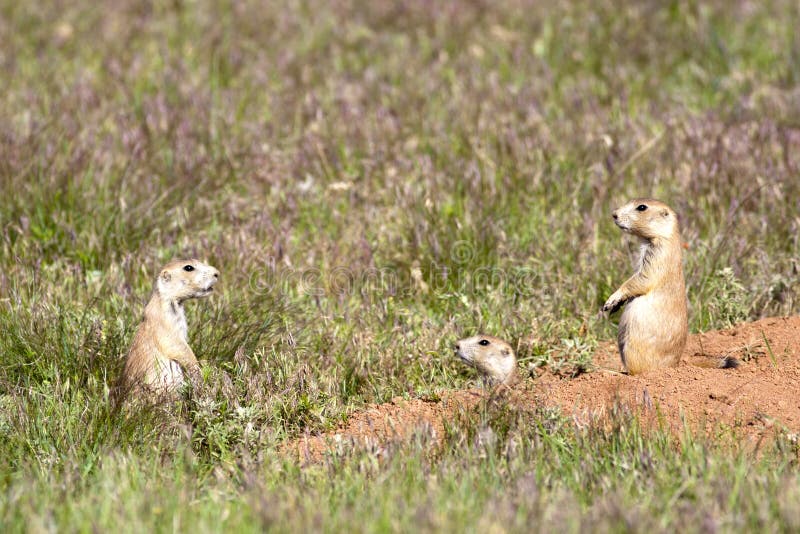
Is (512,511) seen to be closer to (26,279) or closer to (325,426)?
(325,426)

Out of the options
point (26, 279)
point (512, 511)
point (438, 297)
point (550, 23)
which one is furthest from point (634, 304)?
point (550, 23)

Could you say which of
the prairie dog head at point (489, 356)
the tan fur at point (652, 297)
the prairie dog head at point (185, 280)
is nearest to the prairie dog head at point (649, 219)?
the tan fur at point (652, 297)

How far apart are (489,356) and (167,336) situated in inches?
73.8

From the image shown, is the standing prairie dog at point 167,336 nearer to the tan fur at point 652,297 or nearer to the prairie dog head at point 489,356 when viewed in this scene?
the prairie dog head at point 489,356

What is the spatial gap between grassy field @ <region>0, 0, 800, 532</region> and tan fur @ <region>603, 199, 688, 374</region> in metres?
0.42

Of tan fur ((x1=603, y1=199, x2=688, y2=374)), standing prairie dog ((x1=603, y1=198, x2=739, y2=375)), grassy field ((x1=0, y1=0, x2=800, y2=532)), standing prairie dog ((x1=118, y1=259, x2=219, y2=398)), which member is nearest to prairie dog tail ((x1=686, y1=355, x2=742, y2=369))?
standing prairie dog ((x1=603, y1=198, x2=739, y2=375))

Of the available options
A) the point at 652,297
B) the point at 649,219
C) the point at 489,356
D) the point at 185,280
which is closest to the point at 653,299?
the point at 652,297

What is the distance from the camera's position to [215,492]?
480 centimetres

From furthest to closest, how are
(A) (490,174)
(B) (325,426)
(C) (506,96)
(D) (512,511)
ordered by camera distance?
(C) (506,96), (A) (490,174), (B) (325,426), (D) (512,511)

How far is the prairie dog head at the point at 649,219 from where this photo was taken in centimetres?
634

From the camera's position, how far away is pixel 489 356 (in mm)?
6266

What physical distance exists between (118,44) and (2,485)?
7587 mm

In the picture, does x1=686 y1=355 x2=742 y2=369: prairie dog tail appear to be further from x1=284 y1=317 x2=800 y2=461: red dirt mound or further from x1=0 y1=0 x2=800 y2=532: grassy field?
x1=0 y1=0 x2=800 y2=532: grassy field

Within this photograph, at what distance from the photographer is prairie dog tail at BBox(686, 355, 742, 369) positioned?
607 cm
